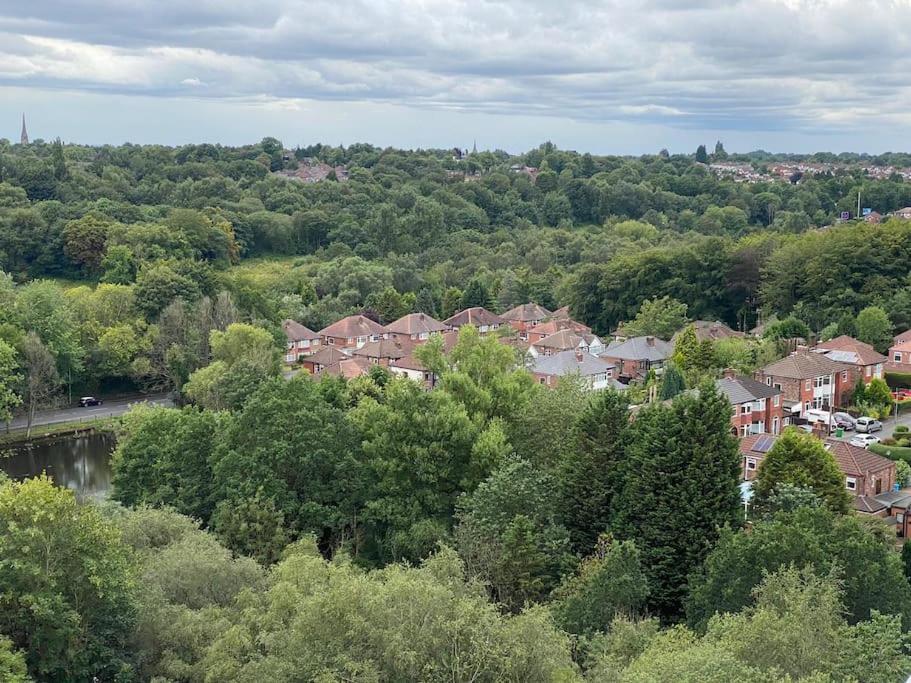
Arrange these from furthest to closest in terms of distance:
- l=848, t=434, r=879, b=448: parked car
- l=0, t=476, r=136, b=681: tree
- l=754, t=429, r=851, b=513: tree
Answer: l=848, t=434, r=879, b=448: parked car
l=754, t=429, r=851, b=513: tree
l=0, t=476, r=136, b=681: tree

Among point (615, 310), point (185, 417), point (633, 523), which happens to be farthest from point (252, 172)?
point (633, 523)

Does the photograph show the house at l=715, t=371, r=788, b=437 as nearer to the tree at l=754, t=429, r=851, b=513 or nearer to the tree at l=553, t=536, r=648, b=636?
the tree at l=754, t=429, r=851, b=513

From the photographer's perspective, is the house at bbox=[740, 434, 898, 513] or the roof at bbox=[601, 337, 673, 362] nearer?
the house at bbox=[740, 434, 898, 513]

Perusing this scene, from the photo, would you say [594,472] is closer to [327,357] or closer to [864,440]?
[864,440]

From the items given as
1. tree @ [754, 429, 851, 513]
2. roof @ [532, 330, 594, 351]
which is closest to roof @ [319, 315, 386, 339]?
roof @ [532, 330, 594, 351]

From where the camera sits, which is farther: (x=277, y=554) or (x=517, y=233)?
(x=517, y=233)

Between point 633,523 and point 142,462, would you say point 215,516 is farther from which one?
point 633,523

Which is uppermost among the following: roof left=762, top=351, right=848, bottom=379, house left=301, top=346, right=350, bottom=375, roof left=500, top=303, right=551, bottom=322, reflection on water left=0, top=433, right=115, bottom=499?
roof left=762, top=351, right=848, bottom=379
